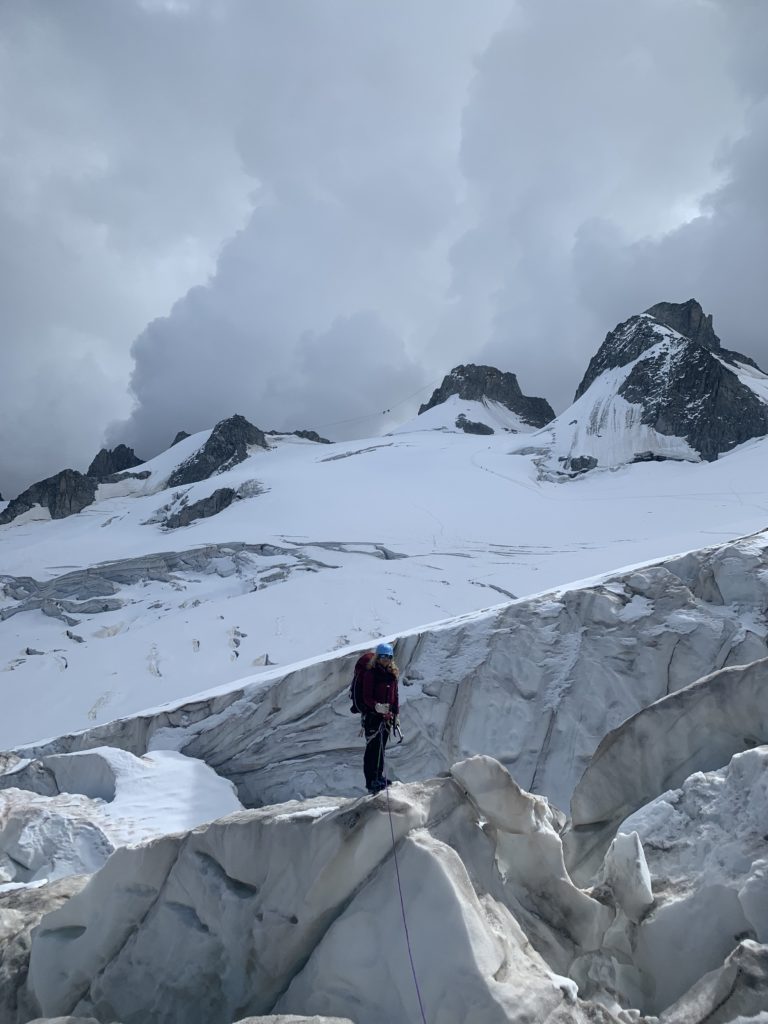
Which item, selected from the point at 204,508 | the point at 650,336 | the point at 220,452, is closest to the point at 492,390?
the point at 650,336

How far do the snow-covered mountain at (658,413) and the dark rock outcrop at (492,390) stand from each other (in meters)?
29.4

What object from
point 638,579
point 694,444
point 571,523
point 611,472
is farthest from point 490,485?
point 638,579

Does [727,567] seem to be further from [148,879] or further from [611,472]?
[611,472]

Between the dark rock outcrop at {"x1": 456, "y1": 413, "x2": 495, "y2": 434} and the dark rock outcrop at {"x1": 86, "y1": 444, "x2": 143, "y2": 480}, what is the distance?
163 ft

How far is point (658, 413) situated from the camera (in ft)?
139

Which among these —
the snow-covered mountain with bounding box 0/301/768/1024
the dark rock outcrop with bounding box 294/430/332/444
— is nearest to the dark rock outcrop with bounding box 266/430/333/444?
the dark rock outcrop with bounding box 294/430/332/444

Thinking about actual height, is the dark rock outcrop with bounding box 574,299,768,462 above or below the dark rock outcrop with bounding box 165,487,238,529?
above

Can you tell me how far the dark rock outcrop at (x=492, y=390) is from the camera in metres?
81.2

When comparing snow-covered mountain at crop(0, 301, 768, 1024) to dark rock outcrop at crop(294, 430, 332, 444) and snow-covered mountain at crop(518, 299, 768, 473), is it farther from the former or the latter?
dark rock outcrop at crop(294, 430, 332, 444)

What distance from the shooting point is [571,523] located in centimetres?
2817

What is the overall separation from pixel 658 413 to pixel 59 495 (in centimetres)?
5351

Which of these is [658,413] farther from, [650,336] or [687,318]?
[687,318]

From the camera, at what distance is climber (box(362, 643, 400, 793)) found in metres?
5.73

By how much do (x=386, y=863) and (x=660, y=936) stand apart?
184cm
